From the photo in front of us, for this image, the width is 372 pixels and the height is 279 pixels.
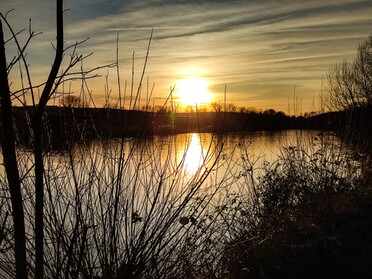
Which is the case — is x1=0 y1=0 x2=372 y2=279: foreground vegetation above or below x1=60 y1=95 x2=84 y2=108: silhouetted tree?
below

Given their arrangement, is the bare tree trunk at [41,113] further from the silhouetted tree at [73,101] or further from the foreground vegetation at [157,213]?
the silhouetted tree at [73,101]

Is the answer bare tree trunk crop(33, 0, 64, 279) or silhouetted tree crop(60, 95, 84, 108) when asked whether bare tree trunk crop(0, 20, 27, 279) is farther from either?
silhouetted tree crop(60, 95, 84, 108)

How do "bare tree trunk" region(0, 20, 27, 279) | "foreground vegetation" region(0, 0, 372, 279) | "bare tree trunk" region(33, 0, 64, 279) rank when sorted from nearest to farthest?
"bare tree trunk" region(0, 20, 27, 279)
"bare tree trunk" region(33, 0, 64, 279)
"foreground vegetation" region(0, 0, 372, 279)

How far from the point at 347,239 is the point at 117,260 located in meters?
3.15

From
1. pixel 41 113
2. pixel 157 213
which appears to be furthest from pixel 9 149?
pixel 157 213

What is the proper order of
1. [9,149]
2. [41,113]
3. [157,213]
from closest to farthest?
[9,149], [41,113], [157,213]

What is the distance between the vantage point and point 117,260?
11.7 feet

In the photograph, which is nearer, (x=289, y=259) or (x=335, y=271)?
(x=335, y=271)

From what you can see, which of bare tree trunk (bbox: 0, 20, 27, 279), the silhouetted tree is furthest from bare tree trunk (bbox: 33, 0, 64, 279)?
the silhouetted tree

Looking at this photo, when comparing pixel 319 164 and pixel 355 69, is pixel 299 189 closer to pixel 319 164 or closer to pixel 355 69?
pixel 319 164

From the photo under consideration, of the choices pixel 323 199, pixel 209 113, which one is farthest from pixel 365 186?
pixel 209 113

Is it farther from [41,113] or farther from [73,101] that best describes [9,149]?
[73,101]

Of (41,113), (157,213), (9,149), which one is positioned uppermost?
(41,113)

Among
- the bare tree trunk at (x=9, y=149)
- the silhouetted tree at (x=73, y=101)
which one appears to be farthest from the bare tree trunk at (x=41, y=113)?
the silhouetted tree at (x=73, y=101)
